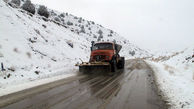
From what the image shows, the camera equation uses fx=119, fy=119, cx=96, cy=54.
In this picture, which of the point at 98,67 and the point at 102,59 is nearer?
the point at 98,67

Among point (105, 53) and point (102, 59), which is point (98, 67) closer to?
point (102, 59)

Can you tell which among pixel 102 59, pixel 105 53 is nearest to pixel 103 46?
pixel 105 53

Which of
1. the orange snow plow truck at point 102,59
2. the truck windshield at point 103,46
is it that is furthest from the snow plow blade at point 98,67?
the truck windshield at point 103,46

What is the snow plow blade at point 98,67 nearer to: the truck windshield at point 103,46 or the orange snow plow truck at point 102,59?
the orange snow plow truck at point 102,59

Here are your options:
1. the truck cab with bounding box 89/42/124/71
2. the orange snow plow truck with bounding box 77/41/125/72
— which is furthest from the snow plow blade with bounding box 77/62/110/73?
the truck cab with bounding box 89/42/124/71

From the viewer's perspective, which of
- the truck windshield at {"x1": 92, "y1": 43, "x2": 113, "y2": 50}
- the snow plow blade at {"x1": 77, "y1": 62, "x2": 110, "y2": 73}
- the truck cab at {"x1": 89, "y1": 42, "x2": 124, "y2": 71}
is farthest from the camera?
the truck windshield at {"x1": 92, "y1": 43, "x2": 113, "y2": 50}

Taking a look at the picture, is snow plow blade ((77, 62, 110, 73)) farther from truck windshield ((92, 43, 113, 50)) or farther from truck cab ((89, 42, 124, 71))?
truck windshield ((92, 43, 113, 50))

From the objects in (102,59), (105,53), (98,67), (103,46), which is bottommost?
(98,67)

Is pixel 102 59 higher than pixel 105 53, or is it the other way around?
pixel 105 53

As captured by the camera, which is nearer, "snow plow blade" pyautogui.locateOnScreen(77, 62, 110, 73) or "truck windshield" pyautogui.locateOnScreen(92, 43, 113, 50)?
"snow plow blade" pyautogui.locateOnScreen(77, 62, 110, 73)

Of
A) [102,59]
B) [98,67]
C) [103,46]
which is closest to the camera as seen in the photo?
[98,67]

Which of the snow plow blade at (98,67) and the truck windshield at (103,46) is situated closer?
the snow plow blade at (98,67)

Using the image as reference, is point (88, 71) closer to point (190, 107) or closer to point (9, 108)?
point (9, 108)

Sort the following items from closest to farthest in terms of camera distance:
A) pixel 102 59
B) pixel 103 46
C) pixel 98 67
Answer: pixel 98 67, pixel 102 59, pixel 103 46
